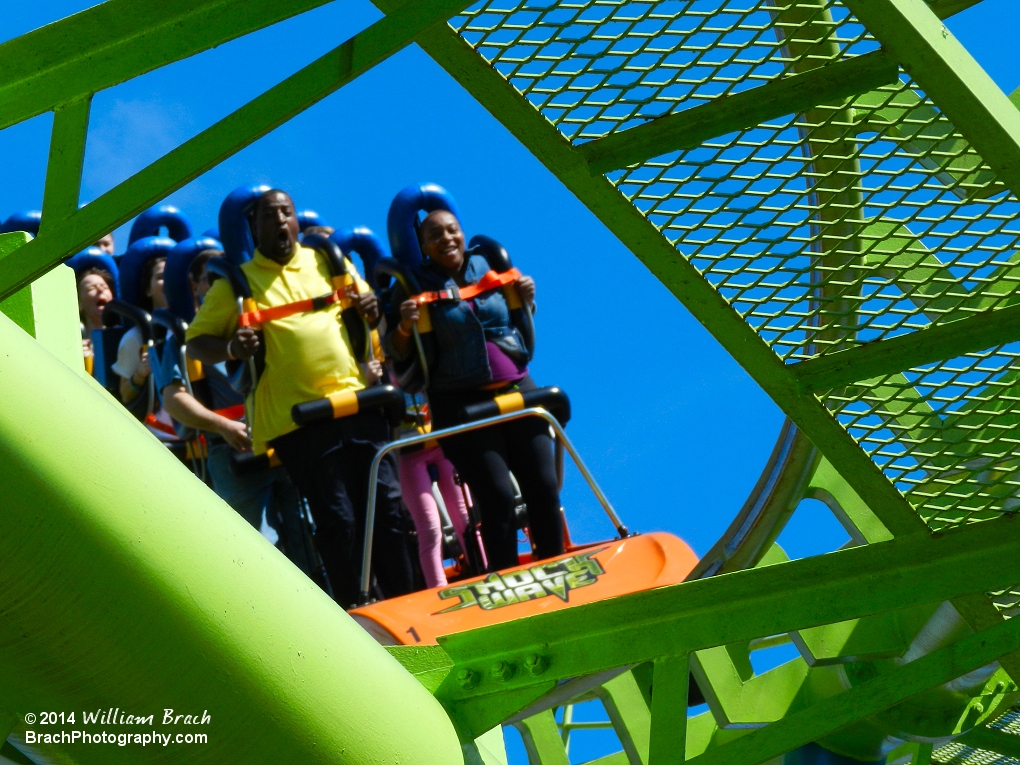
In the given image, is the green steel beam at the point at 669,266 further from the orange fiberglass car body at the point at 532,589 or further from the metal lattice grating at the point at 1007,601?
the orange fiberglass car body at the point at 532,589

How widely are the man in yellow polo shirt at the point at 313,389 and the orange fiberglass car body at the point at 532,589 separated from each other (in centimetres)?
59

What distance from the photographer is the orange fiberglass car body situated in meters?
4.11

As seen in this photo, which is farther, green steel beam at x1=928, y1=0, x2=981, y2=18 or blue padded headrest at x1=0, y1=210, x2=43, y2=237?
blue padded headrest at x1=0, y1=210, x2=43, y2=237

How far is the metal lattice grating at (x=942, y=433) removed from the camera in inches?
86.7

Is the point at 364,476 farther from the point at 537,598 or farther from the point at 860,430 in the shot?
the point at 860,430

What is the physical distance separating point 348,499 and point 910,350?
10.1 feet

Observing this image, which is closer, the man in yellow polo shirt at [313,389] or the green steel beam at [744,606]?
the green steel beam at [744,606]

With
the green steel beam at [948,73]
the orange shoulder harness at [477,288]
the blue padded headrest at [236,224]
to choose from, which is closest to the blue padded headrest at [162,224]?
the blue padded headrest at [236,224]

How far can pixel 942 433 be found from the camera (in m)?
2.33

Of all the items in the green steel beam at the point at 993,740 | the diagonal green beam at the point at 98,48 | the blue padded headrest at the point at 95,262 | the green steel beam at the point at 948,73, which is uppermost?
the blue padded headrest at the point at 95,262

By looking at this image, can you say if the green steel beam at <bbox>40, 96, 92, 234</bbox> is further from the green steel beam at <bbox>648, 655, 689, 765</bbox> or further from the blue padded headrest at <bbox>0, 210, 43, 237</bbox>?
the blue padded headrest at <bbox>0, 210, 43, 237</bbox>

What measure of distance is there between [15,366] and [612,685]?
3.09 metres

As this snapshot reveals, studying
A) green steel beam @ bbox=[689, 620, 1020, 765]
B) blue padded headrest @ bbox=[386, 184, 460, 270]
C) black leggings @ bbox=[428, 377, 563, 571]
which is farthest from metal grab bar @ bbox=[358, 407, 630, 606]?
green steel beam @ bbox=[689, 620, 1020, 765]

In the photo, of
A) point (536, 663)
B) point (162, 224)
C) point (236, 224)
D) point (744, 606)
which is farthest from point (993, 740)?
point (162, 224)
